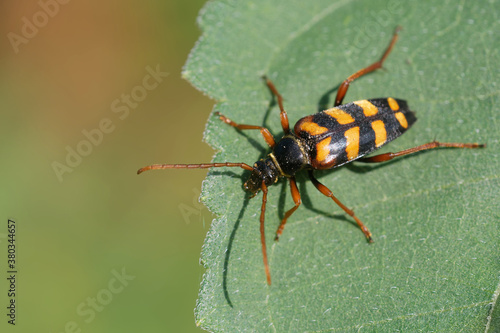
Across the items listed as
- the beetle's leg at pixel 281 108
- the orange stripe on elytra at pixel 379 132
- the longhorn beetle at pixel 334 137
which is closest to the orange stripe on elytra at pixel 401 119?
the longhorn beetle at pixel 334 137

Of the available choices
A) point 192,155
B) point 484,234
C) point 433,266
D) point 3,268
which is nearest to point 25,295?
point 3,268

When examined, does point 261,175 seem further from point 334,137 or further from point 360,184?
point 360,184

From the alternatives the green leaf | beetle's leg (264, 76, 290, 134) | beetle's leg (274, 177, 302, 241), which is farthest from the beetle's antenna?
beetle's leg (264, 76, 290, 134)

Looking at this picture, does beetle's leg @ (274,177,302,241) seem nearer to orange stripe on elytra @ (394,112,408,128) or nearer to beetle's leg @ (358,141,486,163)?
beetle's leg @ (358,141,486,163)

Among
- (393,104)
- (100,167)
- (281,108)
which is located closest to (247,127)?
(281,108)

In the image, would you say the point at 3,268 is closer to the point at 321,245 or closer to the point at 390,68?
the point at 321,245

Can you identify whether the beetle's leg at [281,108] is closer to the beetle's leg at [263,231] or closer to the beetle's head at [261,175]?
the beetle's head at [261,175]
